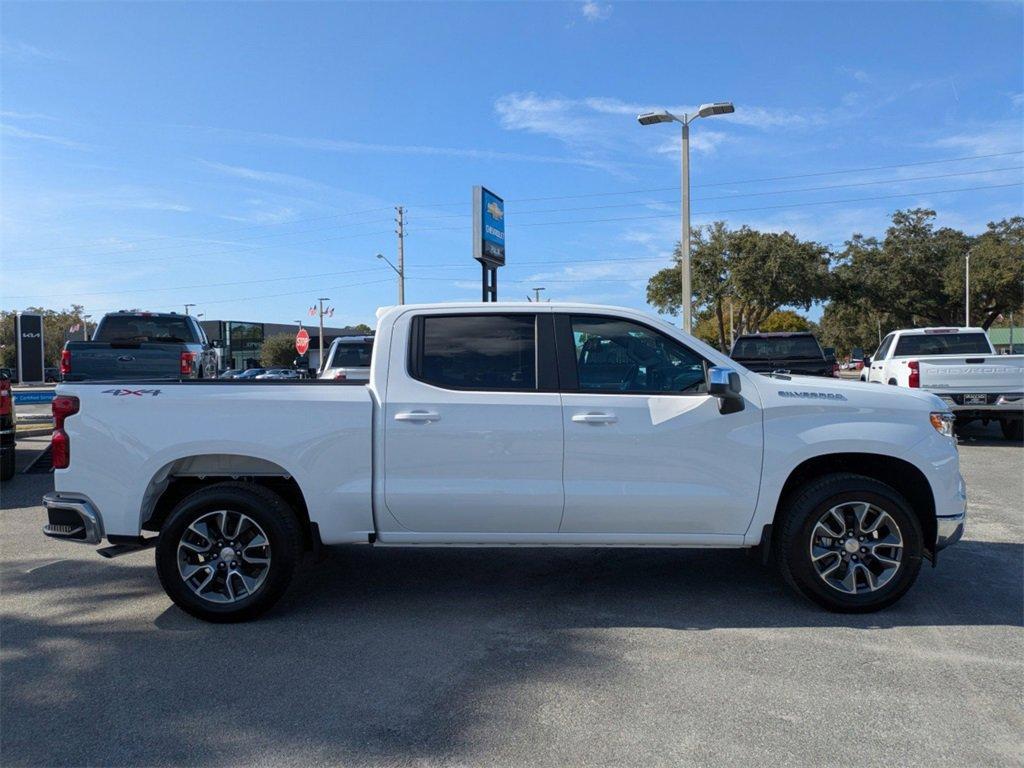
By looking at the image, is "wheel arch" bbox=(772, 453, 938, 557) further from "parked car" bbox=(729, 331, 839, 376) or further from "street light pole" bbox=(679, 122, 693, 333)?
"street light pole" bbox=(679, 122, 693, 333)

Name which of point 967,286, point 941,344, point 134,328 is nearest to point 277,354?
point 967,286

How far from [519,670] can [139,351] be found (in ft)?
32.3

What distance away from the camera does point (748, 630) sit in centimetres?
460

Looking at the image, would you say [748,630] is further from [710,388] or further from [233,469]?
[233,469]

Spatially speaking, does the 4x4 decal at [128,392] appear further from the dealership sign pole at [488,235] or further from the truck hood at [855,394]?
the dealership sign pole at [488,235]

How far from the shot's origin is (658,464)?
187 inches

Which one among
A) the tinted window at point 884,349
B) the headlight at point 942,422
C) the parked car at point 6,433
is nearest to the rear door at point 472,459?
the headlight at point 942,422

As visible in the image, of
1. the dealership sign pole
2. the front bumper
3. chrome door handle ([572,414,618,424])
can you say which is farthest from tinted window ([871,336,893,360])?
the front bumper

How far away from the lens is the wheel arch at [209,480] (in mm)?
4887

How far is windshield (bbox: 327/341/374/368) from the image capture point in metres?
13.8

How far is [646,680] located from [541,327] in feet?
7.19

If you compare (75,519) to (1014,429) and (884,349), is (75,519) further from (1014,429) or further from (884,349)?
(884,349)

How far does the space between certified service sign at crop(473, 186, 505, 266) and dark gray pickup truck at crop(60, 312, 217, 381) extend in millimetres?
7114

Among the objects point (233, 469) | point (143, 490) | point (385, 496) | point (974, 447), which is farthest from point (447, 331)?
point (974, 447)
